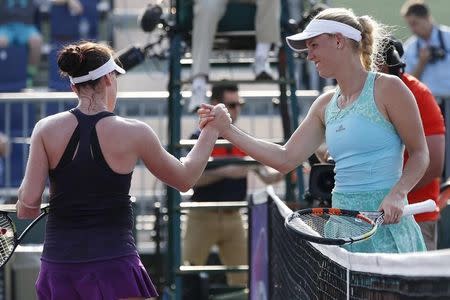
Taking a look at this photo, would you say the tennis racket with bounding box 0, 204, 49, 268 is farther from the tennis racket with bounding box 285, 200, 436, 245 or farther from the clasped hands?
the tennis racket with bounding box 285, 200, 436, 245

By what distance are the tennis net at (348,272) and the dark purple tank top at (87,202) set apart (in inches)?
31.2

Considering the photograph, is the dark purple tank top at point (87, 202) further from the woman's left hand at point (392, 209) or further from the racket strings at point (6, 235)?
the woman's left hand at point (392, 209)

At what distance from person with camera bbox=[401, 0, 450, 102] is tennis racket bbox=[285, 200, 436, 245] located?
647cm

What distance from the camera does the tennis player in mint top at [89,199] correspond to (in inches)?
181

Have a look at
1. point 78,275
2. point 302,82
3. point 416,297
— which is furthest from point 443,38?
point 416,297

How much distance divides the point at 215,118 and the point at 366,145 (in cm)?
71

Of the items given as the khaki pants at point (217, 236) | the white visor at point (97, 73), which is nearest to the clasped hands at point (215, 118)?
the white visor at point (97, 73)

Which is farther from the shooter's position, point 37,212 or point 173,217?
point 173,217

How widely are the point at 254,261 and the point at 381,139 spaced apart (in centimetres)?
330

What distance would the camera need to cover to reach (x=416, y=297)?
10.7ft

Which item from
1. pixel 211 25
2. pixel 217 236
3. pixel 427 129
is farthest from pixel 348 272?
pixel 217 236

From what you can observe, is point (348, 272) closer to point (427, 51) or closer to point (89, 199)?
point (89, 199)

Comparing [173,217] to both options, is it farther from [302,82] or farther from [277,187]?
[302,82]

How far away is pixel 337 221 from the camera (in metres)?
4.74
